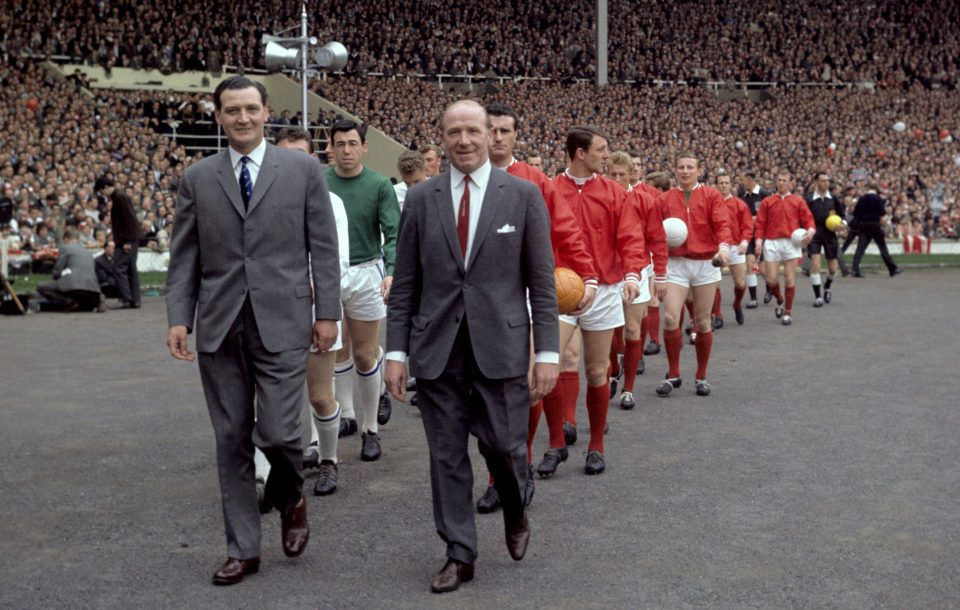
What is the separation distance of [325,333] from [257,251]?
440mm

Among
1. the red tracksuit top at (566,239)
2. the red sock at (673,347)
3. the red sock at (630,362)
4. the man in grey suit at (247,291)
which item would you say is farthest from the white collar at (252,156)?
the red sock at (673,347)

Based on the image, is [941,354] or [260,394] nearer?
[260,394]

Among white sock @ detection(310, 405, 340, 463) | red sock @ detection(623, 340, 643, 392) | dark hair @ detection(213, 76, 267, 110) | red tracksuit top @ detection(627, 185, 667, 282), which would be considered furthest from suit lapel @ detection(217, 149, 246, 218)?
red sock @ detection(623, 340, 643, 392)

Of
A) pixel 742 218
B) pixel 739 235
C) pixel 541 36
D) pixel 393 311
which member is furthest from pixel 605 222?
pixel 541 36

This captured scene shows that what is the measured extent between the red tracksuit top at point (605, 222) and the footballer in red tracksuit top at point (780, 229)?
29.4ft

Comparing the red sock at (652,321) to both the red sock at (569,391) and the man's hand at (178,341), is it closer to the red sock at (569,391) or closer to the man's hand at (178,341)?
the red sock at (569,391)

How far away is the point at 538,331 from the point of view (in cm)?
474

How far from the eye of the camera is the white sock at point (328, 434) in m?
6.31

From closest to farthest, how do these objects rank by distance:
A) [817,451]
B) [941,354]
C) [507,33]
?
[817,451] → [941,354] → [507,33]

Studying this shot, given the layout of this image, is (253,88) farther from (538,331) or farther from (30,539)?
(30,539)

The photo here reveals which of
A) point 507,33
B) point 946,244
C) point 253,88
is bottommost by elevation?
point 946,244

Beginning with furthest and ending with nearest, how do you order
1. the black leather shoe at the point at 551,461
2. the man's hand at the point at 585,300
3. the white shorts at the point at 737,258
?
the white shorts at the point at 737,258 → the black leather shoe at the point at 551,461 → the man's hand at the point at 585,300

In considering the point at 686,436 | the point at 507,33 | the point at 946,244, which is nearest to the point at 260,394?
the point at 686,436

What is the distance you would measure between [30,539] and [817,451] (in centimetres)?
452
